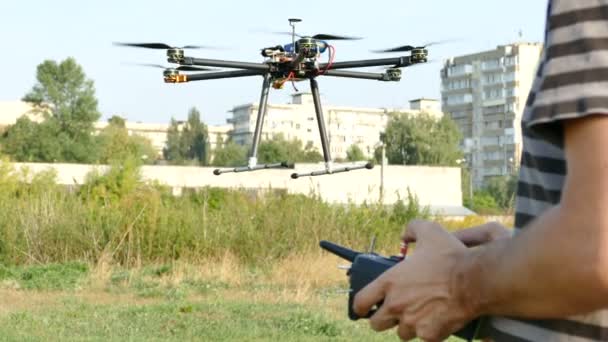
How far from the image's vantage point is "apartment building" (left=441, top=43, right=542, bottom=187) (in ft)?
A: 353

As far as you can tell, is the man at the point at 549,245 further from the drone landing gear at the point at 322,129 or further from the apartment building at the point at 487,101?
the apartment building at the point at 487,101

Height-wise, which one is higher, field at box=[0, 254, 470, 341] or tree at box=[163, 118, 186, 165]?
tree at box=[163, 118, 186, 165]

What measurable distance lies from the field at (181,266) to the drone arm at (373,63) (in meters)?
2.51

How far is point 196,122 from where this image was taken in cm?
9950

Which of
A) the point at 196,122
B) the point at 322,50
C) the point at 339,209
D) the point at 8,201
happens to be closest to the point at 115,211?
the point at 8,201

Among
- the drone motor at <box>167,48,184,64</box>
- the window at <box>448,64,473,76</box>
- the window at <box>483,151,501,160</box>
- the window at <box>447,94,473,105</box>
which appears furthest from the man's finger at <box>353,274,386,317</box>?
the window at <box>448,64,473,76</box>

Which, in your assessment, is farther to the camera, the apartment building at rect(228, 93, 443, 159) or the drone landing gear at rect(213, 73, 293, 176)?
the apartment building at rect(228, 93, 443, 159)

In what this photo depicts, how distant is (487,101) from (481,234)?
117 meters

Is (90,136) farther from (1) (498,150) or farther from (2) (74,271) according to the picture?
(2) (74,271)

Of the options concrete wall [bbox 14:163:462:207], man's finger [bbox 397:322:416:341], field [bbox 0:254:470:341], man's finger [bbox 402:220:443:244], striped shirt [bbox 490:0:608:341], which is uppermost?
striped shirt [bbox 490:0:608:341]

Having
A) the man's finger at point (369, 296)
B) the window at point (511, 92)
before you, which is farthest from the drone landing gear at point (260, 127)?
the window at point (511, 92)

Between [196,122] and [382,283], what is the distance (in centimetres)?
9857

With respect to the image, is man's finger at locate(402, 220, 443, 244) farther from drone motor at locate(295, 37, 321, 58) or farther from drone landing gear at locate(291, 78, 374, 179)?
drone landing gear at locate(291, 78, 374, 179)

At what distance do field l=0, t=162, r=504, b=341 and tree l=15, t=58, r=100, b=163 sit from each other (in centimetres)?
4623
